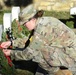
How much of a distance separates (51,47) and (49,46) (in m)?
0.02

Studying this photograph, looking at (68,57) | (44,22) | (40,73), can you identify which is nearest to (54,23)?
(44,22)

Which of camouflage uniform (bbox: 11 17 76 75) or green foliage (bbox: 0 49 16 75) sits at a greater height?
camouflage uniform (bbox: 11 17 76 75)

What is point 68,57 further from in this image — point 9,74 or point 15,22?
A: point 15,22

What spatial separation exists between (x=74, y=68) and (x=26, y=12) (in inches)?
29.9

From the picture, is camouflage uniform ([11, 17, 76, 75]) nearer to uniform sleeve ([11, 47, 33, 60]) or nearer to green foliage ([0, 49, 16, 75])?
uniform sleeve ([11, 47, 33, 60])

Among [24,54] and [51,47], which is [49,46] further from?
[24,54]

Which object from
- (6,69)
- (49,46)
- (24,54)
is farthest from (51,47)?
(6,69)

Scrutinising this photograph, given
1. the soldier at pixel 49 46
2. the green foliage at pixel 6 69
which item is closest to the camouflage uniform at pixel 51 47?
the soldier at pixel 49 46

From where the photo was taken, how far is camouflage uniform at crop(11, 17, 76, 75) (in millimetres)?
3547

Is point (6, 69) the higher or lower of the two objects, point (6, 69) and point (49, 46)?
the lower

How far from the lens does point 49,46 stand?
3590 millimetres

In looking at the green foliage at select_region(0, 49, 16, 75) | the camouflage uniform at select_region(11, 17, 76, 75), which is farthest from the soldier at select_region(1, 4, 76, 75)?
the green foliage at select_region(0, 49, 16, 75)

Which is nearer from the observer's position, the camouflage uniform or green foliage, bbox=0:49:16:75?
the camouflage uniform

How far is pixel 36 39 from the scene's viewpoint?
3549 millimetres
